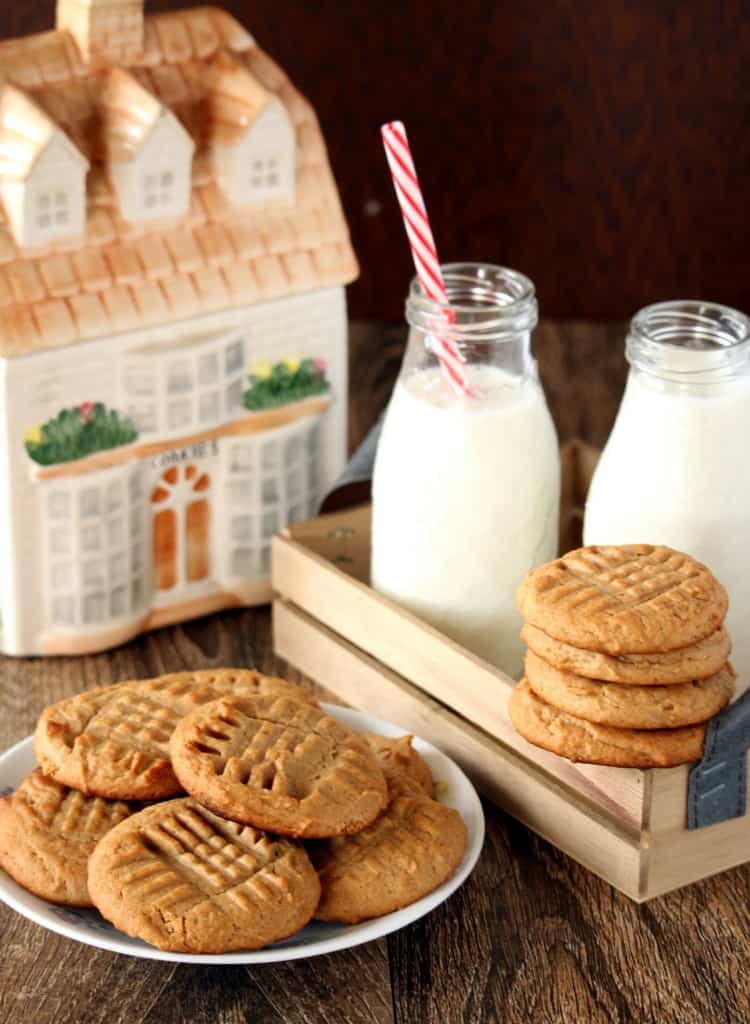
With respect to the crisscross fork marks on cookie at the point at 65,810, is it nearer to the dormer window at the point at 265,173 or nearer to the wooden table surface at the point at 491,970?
the wooden table surface at the point at 491,970

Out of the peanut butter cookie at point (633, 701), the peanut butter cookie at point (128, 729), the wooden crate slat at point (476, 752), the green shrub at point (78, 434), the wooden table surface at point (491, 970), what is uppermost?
the green shrub at point (78, 434)

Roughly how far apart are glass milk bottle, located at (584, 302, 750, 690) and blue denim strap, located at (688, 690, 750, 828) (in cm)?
17

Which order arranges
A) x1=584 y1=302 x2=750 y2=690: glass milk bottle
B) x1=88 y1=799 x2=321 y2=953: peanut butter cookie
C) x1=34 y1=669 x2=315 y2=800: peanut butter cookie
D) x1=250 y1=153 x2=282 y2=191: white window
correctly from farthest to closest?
x1=250 y1=153 x2=282 y2=191: white window, x1=584 y1=302 x2=750 y2=690: glass milk bottle, x1=34 y1=669 x2=315 y2=800: peanut butter cookie, x1=88 y1=799 x2=321 y2=953: peanut butter cookie

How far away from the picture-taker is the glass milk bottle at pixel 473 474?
1300 mm

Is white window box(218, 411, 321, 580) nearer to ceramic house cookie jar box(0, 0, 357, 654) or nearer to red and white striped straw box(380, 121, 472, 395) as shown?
ceramic house cookie jar box(0, 0, 357, 654)

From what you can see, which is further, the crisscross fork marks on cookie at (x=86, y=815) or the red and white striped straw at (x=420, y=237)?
the red and white striped straw at (x=420, y=237)

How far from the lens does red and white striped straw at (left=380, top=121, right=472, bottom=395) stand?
4.12 ft

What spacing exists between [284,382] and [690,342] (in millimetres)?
386

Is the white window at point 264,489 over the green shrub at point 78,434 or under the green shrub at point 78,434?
under

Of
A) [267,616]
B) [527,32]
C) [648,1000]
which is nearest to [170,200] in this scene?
[267,616]

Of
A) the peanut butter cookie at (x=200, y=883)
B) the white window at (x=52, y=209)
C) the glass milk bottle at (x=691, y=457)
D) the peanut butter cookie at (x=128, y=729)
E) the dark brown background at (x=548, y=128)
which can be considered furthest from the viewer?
the dark brown background at (x=548, y=128)

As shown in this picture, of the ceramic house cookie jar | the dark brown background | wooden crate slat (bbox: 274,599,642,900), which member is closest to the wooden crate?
wooden crate slat (bbox: 274,599,642,900)

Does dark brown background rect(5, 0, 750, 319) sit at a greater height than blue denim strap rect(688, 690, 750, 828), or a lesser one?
greater

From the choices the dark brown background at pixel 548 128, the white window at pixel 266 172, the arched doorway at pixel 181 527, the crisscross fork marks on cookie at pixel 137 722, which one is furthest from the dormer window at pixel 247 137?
the dark brown background at pixel 548 128
